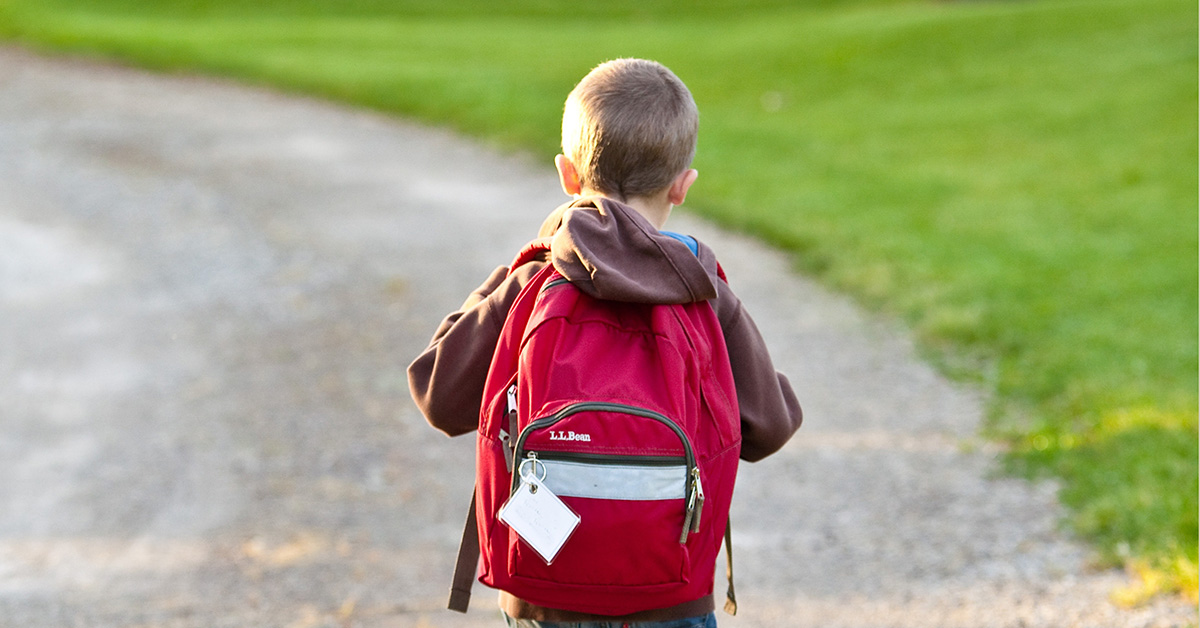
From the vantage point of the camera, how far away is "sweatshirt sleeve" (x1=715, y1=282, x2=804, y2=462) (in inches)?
79.7

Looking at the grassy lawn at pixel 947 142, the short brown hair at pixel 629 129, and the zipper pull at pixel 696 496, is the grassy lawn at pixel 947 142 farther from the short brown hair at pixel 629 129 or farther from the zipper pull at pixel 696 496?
the short brown hair at pixel 629 129

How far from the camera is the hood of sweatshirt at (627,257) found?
183cm

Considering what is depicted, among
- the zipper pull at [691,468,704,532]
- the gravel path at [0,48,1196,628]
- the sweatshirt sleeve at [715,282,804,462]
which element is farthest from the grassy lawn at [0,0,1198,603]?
the zipper pull at [691,468,704,532]

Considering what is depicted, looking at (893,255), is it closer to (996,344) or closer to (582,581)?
(996,344)

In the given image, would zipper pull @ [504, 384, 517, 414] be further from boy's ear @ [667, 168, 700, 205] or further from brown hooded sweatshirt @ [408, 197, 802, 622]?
boy's ear @ [667, 168, 700, 205]

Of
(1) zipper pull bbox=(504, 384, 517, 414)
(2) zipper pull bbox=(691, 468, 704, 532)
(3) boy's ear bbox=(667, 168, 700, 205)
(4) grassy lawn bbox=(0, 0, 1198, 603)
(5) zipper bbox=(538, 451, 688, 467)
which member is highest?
(3) boy's ear bbox=(667, 168, 700, 205)

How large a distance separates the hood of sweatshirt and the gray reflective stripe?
0.90ft

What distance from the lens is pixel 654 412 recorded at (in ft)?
5.95

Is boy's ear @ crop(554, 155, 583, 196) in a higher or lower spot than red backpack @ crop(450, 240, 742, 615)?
higher

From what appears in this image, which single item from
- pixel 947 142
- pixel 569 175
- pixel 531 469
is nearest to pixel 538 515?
pixel 531 469

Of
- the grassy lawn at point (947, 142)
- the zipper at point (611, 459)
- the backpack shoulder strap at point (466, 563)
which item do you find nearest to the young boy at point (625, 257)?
the backpack shoulder strap at point (466, 563)

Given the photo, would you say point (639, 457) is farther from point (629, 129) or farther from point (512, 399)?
point (629, 129)

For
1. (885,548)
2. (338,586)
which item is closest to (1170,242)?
(885,548)

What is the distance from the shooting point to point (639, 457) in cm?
181
